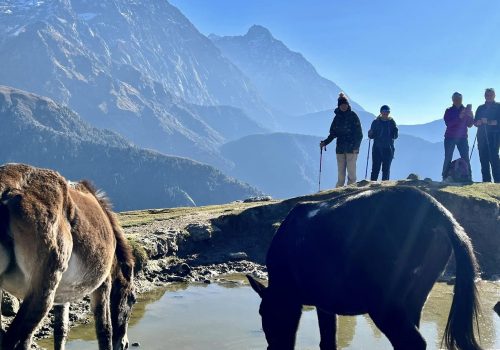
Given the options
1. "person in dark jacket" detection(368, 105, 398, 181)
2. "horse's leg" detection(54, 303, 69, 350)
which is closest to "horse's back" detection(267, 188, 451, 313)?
"horse's leg" detection(54, 303, 69, 350)

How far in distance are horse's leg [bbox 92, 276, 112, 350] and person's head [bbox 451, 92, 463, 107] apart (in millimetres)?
15786

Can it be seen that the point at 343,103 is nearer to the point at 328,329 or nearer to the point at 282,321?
the point at 328,329

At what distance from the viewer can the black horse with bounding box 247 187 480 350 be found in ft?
14.9

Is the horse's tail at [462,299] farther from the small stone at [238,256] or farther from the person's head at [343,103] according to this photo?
the person's head at [343,103]

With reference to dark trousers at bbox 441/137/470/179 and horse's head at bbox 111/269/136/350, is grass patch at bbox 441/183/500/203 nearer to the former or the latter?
dark trousers at bbox 441/137/470/179

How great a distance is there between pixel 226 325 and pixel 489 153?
1401 centimetres

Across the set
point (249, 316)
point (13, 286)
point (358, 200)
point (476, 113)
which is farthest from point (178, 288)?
point (476, 113)

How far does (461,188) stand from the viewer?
17.9 meters

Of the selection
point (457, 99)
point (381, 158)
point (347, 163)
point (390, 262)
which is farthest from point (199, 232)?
point (390, 262)

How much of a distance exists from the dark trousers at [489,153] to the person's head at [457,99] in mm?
1387

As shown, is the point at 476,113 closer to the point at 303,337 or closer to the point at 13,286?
the point at 303,337

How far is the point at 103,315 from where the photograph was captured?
696 cm

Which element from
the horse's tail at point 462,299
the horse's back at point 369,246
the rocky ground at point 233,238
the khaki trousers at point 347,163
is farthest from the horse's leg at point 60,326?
the khaki trousers at point 347,163

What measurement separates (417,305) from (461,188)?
14.7 m
